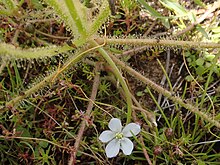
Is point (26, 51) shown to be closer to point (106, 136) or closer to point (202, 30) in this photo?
point (106, 136)

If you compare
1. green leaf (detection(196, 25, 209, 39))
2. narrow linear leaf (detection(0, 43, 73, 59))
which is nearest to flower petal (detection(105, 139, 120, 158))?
narrow linear leaf (detection(0, 43, 73, 59))

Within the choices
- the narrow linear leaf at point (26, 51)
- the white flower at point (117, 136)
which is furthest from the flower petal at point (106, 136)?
the narrow linear leaf at point (26, 51)

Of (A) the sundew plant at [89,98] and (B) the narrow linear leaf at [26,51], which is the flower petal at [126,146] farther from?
(B) the narrow linear leaf at [26,51]

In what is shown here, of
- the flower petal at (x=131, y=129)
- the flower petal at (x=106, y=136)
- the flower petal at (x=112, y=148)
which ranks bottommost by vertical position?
the flower petal at (x=112, y=148)

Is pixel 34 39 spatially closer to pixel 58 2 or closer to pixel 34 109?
pixel 34 109

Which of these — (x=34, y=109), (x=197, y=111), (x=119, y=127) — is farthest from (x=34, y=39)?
(x=197, y=111)

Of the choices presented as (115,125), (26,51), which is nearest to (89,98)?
(115,125)

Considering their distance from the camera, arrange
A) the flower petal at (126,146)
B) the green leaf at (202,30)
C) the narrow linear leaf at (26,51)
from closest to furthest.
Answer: the narrow linear leaf at (26,51), the flower petal at (126,146), the green leaf at (202,30)

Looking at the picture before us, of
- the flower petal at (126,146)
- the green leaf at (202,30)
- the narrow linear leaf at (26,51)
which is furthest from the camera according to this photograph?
the green leaf at (202,30)
